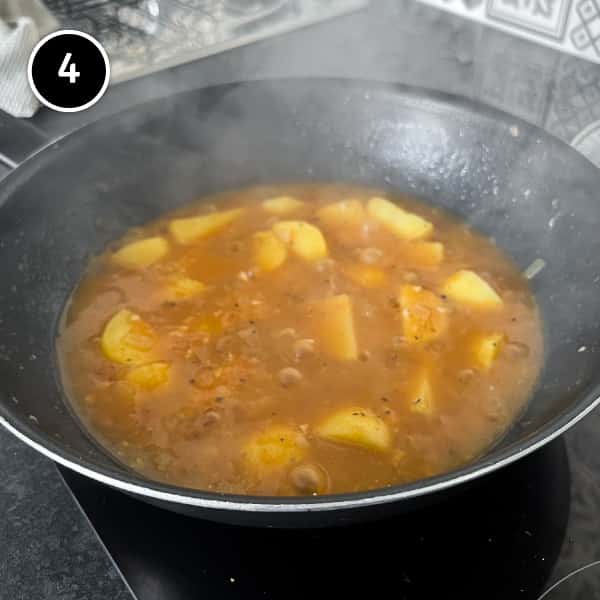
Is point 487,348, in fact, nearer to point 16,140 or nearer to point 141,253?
point 141,253

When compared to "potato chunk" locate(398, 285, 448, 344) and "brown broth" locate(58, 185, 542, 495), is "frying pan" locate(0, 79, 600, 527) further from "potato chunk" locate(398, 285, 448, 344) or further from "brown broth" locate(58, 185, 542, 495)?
"potato chunk" locate(398, 285, 448, 344)

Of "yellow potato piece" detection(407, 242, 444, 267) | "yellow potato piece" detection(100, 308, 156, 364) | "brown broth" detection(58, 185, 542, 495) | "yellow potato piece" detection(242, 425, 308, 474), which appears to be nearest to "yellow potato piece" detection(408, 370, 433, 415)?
"brown broth" detection(58, 185, 542, 495)

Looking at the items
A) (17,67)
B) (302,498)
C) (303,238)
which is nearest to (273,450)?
(302,498)

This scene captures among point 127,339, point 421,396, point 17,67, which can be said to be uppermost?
point 17,67

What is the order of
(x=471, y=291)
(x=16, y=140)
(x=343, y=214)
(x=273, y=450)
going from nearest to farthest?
(x=273, y=450) → (x=16, y=140) → (x=471, y=291) → (x=343, y=214)

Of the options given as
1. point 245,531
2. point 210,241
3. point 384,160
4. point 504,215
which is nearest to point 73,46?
point 210,241

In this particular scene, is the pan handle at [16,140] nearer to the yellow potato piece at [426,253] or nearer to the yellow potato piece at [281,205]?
the yellow potato piece at [281,205]
